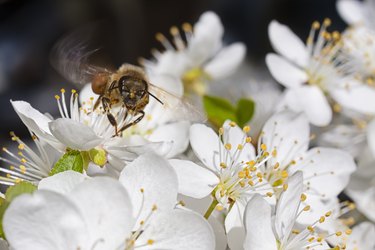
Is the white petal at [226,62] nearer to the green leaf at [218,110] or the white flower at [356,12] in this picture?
the green leaf at [218,110]

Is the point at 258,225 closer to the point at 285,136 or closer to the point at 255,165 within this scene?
the point at 255,165

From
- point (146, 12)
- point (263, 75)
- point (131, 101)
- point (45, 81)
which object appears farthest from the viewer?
point (146, 12)

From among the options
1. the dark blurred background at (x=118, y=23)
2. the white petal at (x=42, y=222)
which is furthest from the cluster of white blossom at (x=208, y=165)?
the dark blurred background at (x=118, y=23)

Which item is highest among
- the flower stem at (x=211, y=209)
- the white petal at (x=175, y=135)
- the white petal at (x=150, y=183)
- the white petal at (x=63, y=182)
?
the white petal at (x=63, y=182)

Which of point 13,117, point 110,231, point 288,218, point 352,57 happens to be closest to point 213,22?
point 352,57

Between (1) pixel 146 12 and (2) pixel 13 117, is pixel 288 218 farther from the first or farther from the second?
(1) pixel 146 12
